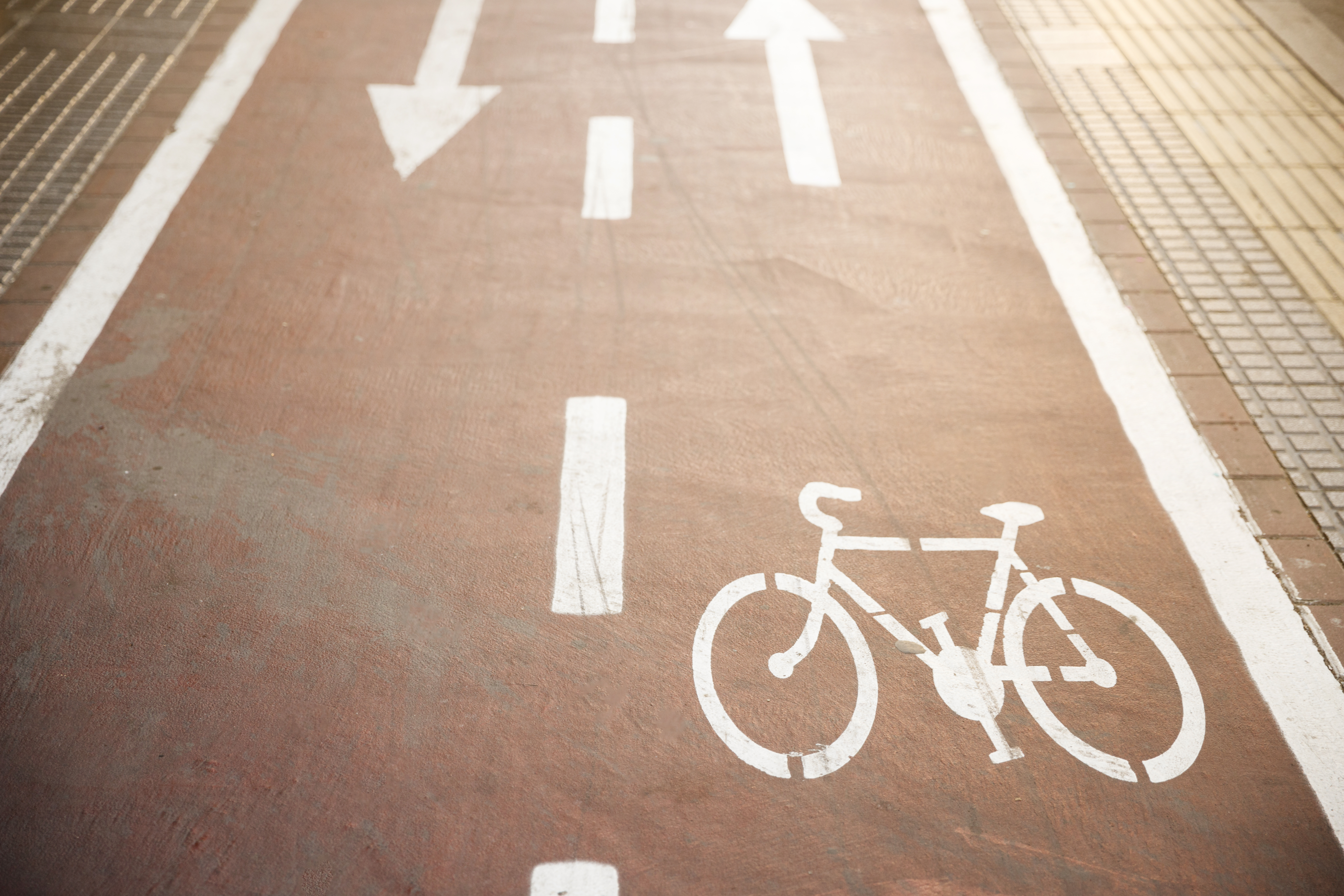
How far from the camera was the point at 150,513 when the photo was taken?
14.9 feet

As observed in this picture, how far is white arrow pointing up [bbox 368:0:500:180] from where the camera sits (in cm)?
697

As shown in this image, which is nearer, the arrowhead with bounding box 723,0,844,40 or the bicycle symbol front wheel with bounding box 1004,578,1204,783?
the bicycle symbol front wheel with bounding box 1004,578,1204,783

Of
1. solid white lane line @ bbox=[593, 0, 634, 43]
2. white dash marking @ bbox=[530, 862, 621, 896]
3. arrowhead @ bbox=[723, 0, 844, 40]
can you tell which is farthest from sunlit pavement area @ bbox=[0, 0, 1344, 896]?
arrowhead @ bbox=[723, 0, 844, 40]

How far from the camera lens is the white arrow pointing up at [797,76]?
22.8ft

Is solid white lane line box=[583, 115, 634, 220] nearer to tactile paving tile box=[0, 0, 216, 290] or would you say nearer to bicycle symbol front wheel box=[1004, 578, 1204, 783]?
tactile paving tile box=[0, 0, 216, 290]

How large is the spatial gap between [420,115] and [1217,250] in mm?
6053

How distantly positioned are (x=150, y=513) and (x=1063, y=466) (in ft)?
15.7

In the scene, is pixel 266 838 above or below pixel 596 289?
below

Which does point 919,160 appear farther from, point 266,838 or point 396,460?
point 266,838

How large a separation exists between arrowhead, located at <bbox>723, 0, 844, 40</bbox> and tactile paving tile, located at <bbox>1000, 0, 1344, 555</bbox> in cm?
189

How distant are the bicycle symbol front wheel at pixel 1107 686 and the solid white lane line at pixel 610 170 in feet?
12.5

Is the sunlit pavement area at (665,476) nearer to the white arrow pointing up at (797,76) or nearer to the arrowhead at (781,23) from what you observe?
the white arrow pointing up at (797,76)

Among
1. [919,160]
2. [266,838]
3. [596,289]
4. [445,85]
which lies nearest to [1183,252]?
[919,160]

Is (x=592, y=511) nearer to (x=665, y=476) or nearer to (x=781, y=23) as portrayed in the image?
(x=665, y=476)
